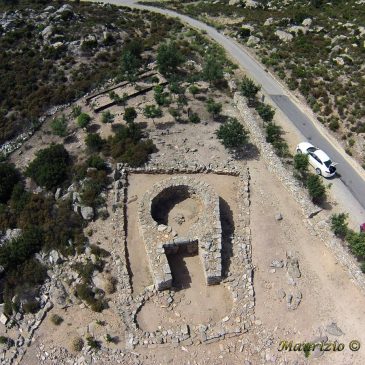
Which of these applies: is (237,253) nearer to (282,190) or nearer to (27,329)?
(282,190)

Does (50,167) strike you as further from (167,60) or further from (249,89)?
(249,89)

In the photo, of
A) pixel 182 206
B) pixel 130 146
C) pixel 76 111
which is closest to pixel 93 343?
pixel 182 206

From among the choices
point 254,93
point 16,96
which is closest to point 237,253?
point 254,93

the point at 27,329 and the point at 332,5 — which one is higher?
the point at 332,5

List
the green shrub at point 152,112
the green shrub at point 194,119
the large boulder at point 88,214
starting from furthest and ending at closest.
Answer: the green shrub at point 194,119
the green shrub at point 152,112
the large boulder at point 88,214

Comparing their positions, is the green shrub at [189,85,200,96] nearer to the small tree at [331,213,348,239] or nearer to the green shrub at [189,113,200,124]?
the green shrub at [189,113,200,124]

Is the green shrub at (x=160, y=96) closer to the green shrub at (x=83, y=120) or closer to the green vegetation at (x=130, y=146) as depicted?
the green vegetation at (x=130, y=146)

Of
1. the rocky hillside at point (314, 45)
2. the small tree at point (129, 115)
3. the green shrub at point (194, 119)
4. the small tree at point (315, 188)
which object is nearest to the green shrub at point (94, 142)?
the small tree at point (129, 115)
